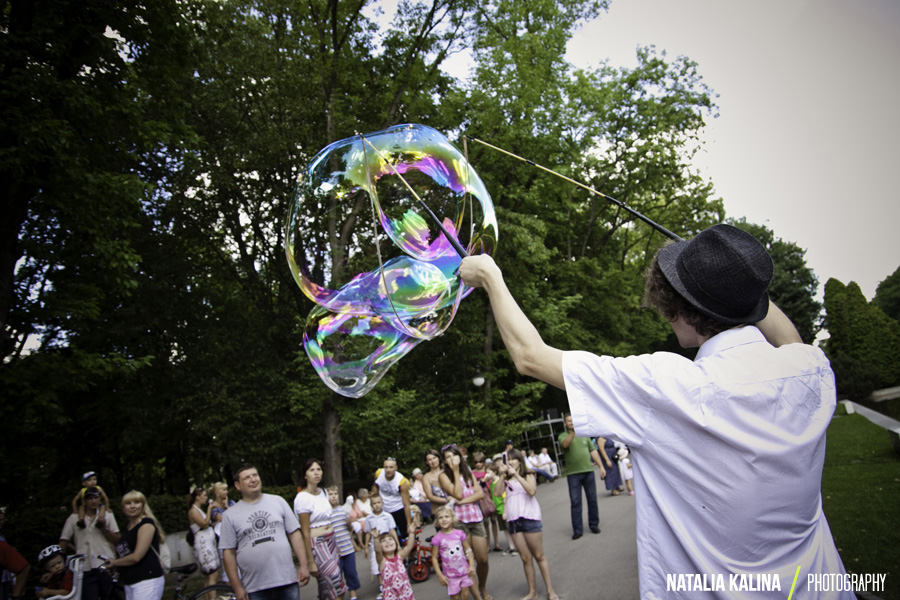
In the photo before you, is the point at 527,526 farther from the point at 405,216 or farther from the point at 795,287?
the point at 795,287

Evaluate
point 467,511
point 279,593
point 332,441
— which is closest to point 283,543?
point 279,593

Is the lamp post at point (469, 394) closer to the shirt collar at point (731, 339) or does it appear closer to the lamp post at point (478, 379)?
the lamp post at point (478, 379)

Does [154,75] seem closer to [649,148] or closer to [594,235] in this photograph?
[649,148]

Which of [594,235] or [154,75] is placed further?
[594,235]

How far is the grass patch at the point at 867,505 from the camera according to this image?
5.64 meters

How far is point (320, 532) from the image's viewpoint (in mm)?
7363

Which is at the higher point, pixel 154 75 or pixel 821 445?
pixel 154 75

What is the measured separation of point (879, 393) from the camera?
3111cm

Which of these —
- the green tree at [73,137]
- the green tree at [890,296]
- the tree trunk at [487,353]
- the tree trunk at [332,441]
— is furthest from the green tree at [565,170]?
the green tree at [890,296]

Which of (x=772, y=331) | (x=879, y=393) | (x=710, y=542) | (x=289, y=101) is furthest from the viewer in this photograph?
(x=879, y=393)

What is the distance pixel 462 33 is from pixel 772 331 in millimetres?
20860

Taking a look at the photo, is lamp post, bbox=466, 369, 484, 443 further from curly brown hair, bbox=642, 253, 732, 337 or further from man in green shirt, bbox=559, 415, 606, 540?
curly brown hair, bbox=642, 253, 732, 337

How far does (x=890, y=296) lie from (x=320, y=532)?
195 feet

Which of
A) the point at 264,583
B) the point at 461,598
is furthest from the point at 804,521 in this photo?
the point at 461,598
